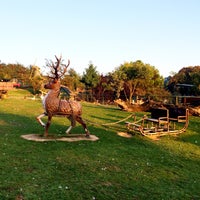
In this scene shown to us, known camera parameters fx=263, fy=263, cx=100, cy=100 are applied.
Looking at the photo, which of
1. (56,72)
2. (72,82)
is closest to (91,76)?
(72,82)

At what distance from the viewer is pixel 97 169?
7.66 m

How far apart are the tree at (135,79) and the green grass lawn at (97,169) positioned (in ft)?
110

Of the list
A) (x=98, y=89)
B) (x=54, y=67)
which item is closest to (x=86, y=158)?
(x=54, y=67)

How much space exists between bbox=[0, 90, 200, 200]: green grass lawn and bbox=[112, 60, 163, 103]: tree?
3348 centimetres

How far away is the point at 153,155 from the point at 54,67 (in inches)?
212

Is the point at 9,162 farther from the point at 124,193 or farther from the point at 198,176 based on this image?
the point at 198,176

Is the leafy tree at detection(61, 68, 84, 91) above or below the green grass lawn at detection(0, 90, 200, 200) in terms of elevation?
above

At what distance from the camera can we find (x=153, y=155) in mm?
10047

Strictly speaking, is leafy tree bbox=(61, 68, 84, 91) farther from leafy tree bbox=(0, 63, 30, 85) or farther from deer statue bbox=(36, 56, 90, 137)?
deer statue bbox=(36, 56, 90, 137)

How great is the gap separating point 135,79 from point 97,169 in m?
39.9

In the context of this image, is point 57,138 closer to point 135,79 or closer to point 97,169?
point 97,169

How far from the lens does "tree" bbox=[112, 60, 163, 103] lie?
45.3 m

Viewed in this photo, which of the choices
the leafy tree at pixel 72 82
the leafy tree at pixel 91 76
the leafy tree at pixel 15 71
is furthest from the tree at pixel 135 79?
the leafy tree at pixel 15 71

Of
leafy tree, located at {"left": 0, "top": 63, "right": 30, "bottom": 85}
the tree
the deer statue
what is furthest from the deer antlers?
leafy tree, located at {"left": 0, "top": 63, "right": 30, "bottom": 85}
